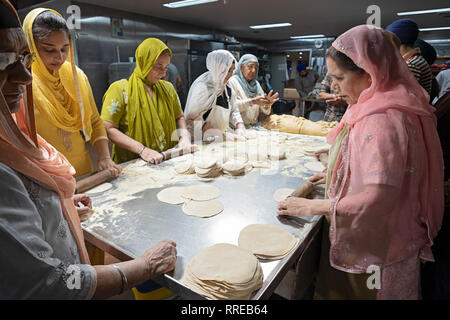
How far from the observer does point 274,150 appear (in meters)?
2.46

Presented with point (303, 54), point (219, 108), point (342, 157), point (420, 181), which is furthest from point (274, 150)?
point (303, 54)

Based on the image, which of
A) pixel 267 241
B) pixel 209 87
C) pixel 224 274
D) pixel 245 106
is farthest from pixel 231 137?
pixel 224 274

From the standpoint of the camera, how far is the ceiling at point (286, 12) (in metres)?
4.55

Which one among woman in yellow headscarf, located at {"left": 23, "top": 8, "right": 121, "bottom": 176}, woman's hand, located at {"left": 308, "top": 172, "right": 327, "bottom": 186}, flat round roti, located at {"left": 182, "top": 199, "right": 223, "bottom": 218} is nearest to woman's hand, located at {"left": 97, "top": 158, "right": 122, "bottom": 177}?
woman in yellow headscarf, located at {"left": 23, "top": 8, "right": 121, "bottom": 176}

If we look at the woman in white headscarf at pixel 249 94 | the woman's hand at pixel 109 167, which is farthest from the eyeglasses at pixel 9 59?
the woman in white headscarf at pixel 249 94

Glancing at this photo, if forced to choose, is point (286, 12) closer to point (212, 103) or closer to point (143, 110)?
point (212, 103)

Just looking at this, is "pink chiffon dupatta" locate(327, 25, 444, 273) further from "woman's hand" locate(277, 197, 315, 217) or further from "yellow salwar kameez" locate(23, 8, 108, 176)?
"yellow salwar kameez" locate(23, 8, 108, 176)

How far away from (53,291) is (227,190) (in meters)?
1.13

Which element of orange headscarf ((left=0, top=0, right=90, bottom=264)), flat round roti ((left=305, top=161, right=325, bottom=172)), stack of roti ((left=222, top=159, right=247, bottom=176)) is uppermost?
orange headscarf ((left=0, top=0, right=90, bottom=264))

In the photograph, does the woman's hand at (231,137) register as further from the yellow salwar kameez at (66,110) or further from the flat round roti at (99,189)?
the flat round roti at (99,189)

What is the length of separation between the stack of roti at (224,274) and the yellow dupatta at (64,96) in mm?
1296

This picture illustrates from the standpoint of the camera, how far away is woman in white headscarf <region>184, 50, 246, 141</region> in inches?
115

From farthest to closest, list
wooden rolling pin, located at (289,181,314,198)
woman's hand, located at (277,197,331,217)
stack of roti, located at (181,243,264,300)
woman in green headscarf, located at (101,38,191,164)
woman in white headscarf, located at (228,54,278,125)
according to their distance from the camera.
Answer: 1. woman in white headscarf, located at (228,54,278,125)
2. woman in green headscarf, located at (101,38,191,164)
3. wooden rolling pin, located at (289,181,314,198)
4. woman's hand, located at (277,197,331,217)
5. stack of roti, located at (181,243,264,300)

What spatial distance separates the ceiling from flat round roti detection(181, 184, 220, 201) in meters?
3.90
